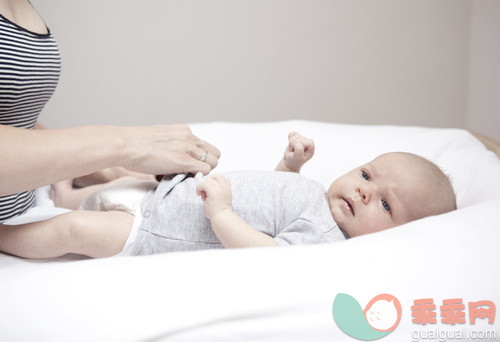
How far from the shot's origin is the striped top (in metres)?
1.03

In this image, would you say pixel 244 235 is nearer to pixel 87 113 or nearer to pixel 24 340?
pixel 24 340

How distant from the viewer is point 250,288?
699 mm

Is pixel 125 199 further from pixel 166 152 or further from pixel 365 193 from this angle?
pixel 365 193

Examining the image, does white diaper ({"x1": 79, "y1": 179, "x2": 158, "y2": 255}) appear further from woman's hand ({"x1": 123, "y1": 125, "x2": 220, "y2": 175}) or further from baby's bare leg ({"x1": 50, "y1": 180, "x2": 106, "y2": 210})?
baby's bare leg ({"x1": 50, "y1": 180, "x2": 106, "y2": 210})

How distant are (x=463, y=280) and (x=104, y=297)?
1.85 feet

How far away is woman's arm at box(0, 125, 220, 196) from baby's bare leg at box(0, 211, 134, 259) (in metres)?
0.10

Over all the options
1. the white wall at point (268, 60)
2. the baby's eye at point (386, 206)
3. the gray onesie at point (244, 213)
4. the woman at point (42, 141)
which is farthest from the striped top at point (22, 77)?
the white wall at point (268, 60)

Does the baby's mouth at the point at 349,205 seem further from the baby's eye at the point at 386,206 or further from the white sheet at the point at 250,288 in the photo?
the white sheet at the point at 250,288

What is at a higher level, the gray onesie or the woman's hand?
the woman's hand

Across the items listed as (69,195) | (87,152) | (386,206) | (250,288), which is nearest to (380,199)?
(386,206)

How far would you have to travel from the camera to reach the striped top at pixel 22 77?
3.38 ft

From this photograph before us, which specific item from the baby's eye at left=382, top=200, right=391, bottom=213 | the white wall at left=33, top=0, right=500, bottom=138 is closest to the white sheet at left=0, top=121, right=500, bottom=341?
the baby's eye at left=382, top=200, right=391, bottom=213

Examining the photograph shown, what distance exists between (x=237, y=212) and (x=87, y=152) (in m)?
0.35

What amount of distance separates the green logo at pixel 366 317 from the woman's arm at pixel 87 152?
1.73 ft
